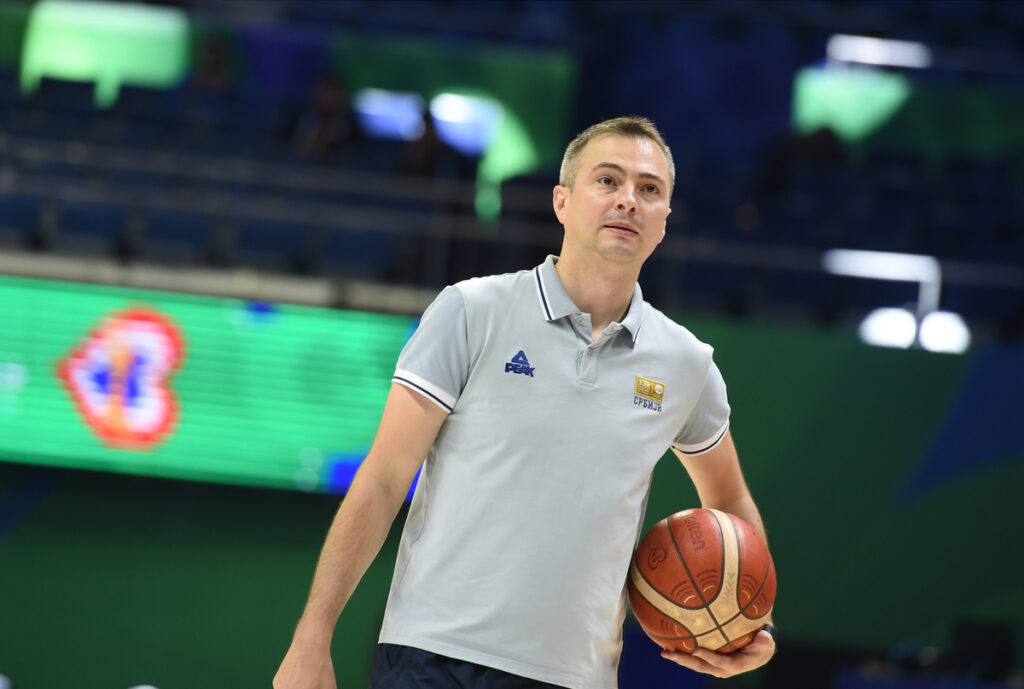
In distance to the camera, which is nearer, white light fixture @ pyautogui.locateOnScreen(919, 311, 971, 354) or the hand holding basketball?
the hand holding basketball

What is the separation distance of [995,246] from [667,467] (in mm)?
3474

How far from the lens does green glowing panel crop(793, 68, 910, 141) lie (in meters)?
10.5

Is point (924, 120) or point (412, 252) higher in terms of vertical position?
point (924, 120)

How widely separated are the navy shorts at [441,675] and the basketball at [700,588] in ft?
1.34

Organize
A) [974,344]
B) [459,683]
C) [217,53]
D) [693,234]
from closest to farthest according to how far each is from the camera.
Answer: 1. [459,683]
2. [974,344]
3. [693,234]
4. [217,53]

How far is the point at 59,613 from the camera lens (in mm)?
6227

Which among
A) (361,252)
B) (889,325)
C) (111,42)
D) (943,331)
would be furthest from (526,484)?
(111,42)

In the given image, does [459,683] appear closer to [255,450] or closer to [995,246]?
[255,450]

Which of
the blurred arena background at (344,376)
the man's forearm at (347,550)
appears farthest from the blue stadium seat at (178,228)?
the man's forearm at (347,550)

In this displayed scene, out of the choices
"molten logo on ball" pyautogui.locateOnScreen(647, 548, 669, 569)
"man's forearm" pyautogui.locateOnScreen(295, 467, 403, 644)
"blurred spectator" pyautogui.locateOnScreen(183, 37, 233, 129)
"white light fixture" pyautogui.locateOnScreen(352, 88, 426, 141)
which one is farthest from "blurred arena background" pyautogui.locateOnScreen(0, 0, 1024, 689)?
"man's forearm" pyautogui.locateOnScreen(295, 467, 403, 644)

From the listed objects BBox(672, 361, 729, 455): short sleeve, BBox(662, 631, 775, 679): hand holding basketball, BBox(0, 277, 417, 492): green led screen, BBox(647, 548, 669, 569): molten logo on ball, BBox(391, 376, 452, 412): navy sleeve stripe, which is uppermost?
BBox(391, 376, 452, 412): navy sleeve stripe

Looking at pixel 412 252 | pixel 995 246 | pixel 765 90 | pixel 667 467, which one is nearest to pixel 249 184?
pixel 412 252

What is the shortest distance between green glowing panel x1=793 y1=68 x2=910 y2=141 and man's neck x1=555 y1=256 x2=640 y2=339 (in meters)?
8.66

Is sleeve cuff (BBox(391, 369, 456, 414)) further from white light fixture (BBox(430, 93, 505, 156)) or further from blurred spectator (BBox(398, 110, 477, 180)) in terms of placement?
white light fixture (BBox(430, 93, 505, 156))
